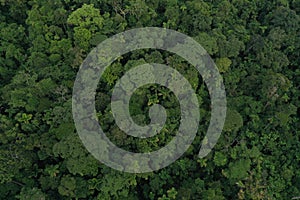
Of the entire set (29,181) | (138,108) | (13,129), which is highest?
(138,108)

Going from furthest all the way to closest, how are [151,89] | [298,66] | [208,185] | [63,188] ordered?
[298,66] → [151,89] → [208,185] → [63,188]

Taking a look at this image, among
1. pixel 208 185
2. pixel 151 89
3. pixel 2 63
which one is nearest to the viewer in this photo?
pixel 208 185

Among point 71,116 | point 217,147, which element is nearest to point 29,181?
point 71,116

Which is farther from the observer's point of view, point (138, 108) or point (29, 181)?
point (138, 108)

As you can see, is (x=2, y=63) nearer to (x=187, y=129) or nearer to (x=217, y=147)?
(x=187, y=129)

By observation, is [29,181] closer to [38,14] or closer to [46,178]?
[46,178]

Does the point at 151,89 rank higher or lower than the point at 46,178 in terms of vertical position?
higher
